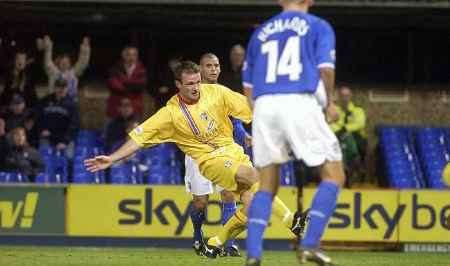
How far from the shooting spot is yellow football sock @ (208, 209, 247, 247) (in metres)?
11.9

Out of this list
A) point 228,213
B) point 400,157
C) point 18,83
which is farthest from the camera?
point 400,157

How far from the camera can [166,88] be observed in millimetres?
19297

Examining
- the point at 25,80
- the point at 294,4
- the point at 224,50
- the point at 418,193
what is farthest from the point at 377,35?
the point at 294,4

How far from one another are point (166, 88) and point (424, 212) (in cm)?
446

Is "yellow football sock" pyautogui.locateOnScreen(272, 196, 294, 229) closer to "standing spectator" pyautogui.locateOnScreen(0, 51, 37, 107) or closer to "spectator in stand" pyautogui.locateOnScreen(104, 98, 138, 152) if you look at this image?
"spectator in stand" pyautogui.locateOnScreen(104, 98, 138, 152)

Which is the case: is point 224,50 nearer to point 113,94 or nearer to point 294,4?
point 113,94

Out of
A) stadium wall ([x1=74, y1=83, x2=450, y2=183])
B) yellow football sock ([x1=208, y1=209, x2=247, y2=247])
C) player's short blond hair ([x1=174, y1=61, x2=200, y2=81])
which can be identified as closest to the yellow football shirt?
player's short blond hair ([x1=174, y1=61, x2=200, y2=81])

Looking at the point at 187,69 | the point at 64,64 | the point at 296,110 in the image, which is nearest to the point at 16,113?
the point at 64,64

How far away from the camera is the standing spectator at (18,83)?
61.5 ft

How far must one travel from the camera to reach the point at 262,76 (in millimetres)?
8938

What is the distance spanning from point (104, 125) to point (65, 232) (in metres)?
3.81

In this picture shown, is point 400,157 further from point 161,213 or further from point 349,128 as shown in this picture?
point 161,213

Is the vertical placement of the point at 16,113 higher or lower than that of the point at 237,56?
lower

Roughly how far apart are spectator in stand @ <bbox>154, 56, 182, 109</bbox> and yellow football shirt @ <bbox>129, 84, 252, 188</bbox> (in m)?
7.03
